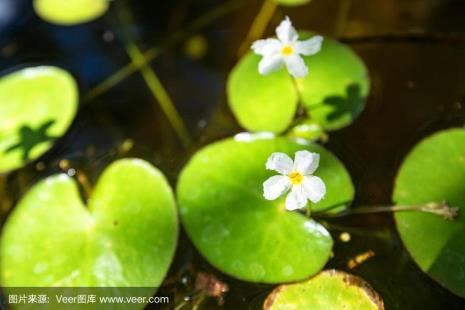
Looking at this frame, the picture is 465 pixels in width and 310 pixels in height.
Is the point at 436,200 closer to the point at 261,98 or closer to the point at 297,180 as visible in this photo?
the point at 297,180

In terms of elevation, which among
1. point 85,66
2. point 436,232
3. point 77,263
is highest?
point 85,66

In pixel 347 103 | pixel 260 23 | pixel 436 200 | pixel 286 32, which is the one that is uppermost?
pixel 286 32

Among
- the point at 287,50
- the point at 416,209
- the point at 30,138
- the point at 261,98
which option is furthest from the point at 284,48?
the point at 30,138

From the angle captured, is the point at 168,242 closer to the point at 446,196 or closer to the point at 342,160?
the point at 342,160

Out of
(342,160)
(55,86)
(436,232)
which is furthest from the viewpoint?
(55,86)

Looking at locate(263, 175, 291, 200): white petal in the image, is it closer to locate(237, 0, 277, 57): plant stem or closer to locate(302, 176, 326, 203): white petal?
locate(302, 176, 326, 203): white petal

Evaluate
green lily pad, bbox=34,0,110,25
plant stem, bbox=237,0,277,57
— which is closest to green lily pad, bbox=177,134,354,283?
plant stem, bbox=237,0,277,57

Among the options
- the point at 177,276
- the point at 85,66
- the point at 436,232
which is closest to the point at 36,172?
the point at 85,66
